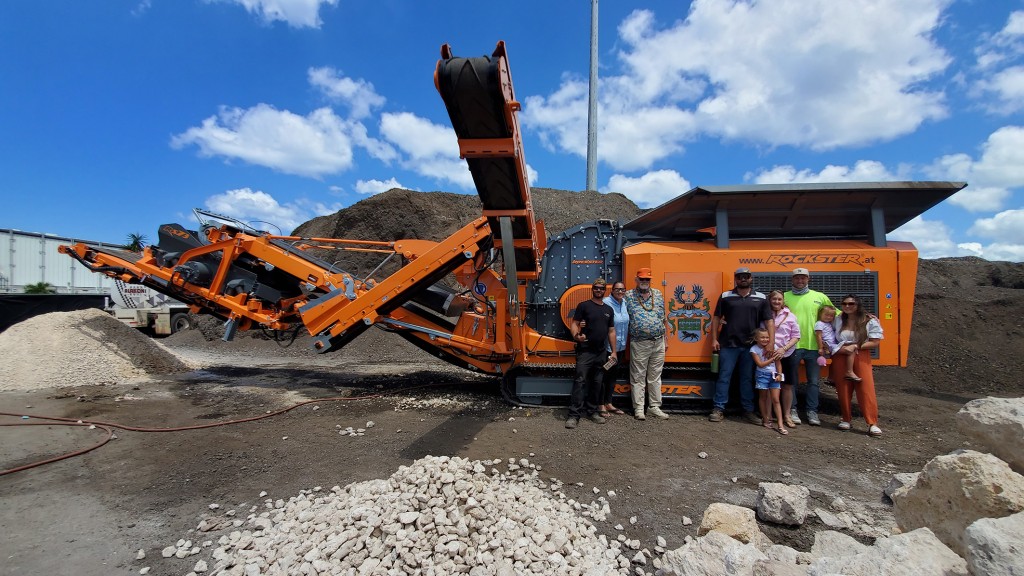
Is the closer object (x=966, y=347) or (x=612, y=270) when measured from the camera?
(x=612, y=270)

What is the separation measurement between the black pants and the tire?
16.8 meters

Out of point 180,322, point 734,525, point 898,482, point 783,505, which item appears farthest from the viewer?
point 180,322

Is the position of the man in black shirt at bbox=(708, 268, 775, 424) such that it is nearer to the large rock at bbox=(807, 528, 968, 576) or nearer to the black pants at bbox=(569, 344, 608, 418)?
the black pants at bbox=(569, 344, 608, 418)

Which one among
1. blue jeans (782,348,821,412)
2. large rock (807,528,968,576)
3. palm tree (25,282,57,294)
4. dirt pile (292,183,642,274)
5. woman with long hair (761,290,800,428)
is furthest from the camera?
palm tree (25,282,57,294)

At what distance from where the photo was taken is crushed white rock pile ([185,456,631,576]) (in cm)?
252

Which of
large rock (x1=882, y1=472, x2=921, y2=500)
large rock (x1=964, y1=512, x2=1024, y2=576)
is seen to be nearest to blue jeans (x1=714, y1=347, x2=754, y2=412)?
large rock (x1=882, y1=472, x2=921, y2=500)

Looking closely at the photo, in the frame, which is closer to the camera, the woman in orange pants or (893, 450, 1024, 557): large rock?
(893, 450, 1024, 557): large rock

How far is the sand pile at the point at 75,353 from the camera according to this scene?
7.59m

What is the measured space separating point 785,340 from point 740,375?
0.63 m

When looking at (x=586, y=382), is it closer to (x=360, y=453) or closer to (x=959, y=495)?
(x=360, y=453)

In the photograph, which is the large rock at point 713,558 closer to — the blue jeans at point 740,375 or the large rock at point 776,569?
the large rock at point 776,569

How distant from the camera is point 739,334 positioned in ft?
16.6

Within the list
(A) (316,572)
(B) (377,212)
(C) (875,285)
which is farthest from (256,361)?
(C) (875,285)

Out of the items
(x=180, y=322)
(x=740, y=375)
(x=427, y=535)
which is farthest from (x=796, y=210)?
(x=180, y=322)
